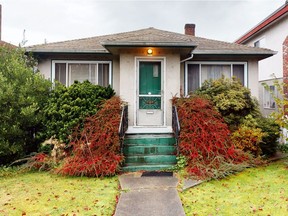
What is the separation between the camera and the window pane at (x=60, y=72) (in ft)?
30.6

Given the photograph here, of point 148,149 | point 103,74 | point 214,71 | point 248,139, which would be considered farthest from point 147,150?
point 214,71

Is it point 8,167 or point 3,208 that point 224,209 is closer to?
point 3,208

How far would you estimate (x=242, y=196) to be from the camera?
465 cm

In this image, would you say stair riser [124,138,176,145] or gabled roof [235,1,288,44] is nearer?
stair riser [124,138,176,145]

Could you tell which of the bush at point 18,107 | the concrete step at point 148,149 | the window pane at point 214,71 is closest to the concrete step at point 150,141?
the concrete step at point 148,149

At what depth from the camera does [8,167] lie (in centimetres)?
670

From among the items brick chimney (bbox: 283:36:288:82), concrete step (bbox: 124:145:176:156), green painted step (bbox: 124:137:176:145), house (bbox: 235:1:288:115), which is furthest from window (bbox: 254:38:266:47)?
concrete step (bbox: 124:145:176:156)

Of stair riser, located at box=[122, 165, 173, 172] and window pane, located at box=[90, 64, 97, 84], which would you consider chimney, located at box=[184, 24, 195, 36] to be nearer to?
window pane, located at box=[90, 64, 97, 84]

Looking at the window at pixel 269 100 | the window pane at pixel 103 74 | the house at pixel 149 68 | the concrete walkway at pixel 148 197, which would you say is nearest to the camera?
the concrete walkway at pixel 148 197

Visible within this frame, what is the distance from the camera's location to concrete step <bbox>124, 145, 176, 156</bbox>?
6.81 metres

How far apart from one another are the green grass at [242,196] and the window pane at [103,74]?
5.97 meters

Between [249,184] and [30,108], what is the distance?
645 centimetres

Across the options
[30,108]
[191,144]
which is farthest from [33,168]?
[191,144]

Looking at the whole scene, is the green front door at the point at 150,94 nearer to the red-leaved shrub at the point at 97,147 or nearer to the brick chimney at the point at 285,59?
the red-leaved shrub at the point at 97,147
